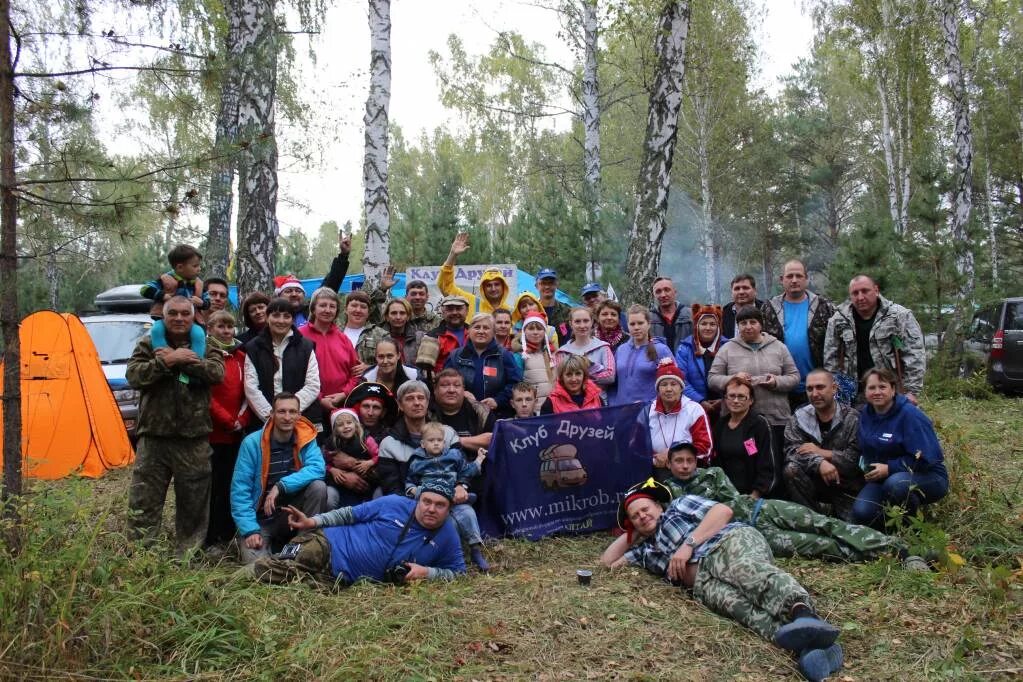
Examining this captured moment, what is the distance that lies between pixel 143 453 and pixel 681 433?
156 inches

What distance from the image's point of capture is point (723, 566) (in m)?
4.69

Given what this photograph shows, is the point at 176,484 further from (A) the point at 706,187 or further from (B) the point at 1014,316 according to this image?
(A) the point at 706,187

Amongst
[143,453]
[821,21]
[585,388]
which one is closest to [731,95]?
[821,21]

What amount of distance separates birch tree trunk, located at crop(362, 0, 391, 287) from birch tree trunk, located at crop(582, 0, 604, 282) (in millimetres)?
7317

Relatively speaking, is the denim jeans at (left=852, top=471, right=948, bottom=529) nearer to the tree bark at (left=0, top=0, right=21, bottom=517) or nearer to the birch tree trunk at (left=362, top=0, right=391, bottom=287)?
the tree bark at (left=0, top=0, right=21, bottom=517)

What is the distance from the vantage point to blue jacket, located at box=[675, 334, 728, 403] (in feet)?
22.4

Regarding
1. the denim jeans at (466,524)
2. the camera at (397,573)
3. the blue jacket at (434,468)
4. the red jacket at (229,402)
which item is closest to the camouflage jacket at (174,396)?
the red jacket at (229,402)

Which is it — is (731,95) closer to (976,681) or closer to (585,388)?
(585,388)

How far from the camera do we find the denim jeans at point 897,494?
226 inches

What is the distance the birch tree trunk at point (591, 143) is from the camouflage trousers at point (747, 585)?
11.8 m

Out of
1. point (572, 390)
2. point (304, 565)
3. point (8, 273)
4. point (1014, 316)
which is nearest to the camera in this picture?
point (8, 273)

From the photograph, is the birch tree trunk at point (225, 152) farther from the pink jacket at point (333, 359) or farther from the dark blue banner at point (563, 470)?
the dark blue banner at point (563, 470)

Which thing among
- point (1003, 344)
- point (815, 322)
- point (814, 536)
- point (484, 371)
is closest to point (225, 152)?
point (484, 371)

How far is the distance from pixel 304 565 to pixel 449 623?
1.17 meters
